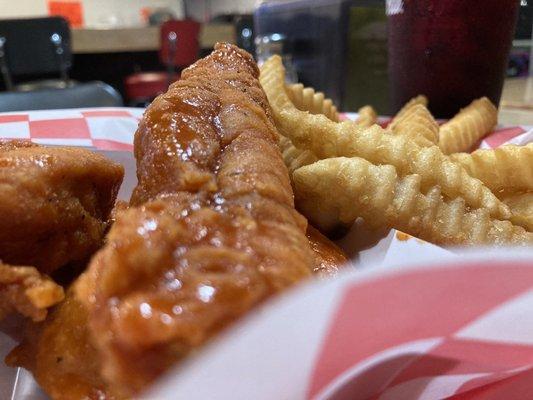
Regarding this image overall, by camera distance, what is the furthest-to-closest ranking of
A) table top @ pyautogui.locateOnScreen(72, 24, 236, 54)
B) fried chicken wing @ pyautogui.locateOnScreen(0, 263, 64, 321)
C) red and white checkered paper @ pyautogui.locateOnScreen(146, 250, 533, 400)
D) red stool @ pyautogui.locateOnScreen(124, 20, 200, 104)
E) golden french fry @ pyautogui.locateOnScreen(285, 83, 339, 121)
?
table top @ pyautogui.locateOnScreen(72, 24, 236, 54) → red stool @ pyautogui.locateOnScreen(124, 20, 200, 104) → golden french fry @ pyautogui.locateOnScreen(285, 83, 339, 121) → fried chicken wing @ pyautogui.locateOnScreen(0, 263, 64, 321) → red and white checkered paper @ pyautogui.locateOnScreen(146, 250, 533, 400)

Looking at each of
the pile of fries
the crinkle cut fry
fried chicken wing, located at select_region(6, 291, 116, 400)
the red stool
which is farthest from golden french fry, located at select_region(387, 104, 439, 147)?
the red stool

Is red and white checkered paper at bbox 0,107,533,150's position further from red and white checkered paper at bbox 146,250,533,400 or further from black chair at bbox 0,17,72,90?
black chair at bbox 0,17,72,90

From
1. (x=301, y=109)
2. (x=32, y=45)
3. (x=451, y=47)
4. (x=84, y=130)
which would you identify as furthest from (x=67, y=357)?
(x=32, y=45)

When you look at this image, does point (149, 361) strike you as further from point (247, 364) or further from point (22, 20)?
point (22, 20)

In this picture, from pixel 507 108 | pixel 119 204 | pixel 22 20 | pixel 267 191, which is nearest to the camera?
pixel 267 191

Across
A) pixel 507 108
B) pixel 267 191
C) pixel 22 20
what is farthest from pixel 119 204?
pixel 22 20

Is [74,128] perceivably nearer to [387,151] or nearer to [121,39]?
[387,151]

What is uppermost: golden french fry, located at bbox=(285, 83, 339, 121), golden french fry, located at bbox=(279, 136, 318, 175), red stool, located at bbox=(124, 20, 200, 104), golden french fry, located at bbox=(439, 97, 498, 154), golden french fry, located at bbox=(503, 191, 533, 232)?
golden french fry, located at bbox=(285, 83, 339, 121)
